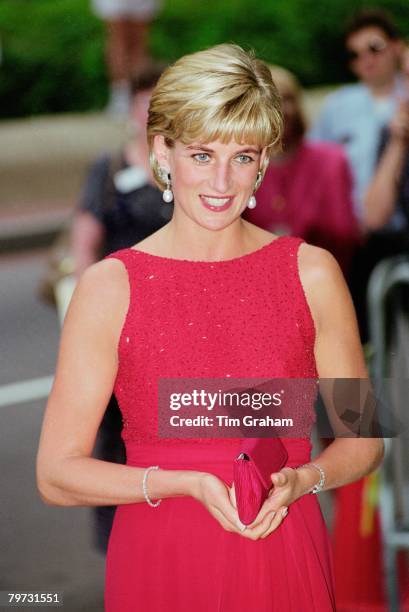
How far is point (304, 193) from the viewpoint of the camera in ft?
13.7

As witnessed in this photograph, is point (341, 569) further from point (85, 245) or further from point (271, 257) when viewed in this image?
point (271, 257)

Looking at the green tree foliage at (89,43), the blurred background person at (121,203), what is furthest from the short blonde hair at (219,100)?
the green tree foliage at (89,43)

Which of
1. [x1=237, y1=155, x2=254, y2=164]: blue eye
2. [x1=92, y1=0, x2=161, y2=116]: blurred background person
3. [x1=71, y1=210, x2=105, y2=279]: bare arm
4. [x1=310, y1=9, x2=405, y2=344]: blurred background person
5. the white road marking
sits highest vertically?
[x1=92, y1=0, x2=161, y2=116]: blurred background person

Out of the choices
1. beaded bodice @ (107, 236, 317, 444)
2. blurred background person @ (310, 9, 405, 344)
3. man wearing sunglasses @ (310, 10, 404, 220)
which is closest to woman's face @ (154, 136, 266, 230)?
beaded bodice @ (107, 236, 317, 444)

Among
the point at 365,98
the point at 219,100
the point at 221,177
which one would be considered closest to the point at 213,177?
the point at 221,177

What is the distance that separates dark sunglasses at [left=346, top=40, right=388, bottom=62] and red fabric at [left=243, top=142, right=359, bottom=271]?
21.6 inches

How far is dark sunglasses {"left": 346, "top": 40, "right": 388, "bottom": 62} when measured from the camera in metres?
4.65

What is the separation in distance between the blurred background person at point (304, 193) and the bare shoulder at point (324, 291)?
1826 millimetres

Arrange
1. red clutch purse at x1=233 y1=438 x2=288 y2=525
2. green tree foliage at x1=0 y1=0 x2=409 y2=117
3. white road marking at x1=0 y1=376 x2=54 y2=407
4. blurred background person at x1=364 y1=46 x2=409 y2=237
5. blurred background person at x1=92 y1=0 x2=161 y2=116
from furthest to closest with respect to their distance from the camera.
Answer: green tree foliage at x1=0 y1=0 x2=409 y2=117
blurred background person at x1=92 y1=0 x2=161 y2=116
white road marking at x1=0 y1=376 x2=54 y2=407
blurred background person at x1=364 y1=46 x2=409 y2=237
red clutch purse at x1=233 y1=438 x2=288 y2=525

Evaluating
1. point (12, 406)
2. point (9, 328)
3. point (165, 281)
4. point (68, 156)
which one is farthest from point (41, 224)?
point (165, 281)

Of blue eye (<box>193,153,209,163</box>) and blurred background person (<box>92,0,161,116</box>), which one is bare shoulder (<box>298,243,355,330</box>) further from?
blurred background person (<box>92,0,161,116</box>)

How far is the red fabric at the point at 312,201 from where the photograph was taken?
411 cm

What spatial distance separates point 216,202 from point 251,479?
52 centimetres

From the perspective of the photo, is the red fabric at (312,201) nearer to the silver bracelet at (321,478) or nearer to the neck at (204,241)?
the neck at (204,241)
